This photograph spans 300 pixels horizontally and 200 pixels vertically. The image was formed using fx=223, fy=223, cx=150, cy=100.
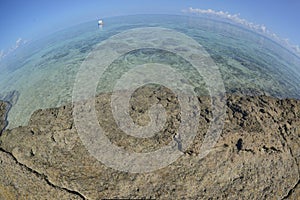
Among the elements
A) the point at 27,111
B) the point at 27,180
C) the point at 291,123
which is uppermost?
the point at 291,123

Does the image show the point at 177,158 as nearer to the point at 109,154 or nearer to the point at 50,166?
the point at 109,154

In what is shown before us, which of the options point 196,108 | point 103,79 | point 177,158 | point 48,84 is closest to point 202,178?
point 177,158

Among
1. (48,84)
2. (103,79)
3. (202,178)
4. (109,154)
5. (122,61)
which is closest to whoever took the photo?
(202,178)

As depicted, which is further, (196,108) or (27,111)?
(27,111)

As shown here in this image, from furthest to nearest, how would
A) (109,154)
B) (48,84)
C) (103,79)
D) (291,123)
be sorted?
(48,84) < (103,79) < (291,123) < (109,154)

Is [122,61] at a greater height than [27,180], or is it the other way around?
[27,180]

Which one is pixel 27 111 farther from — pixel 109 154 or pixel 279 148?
pixel 279 148
